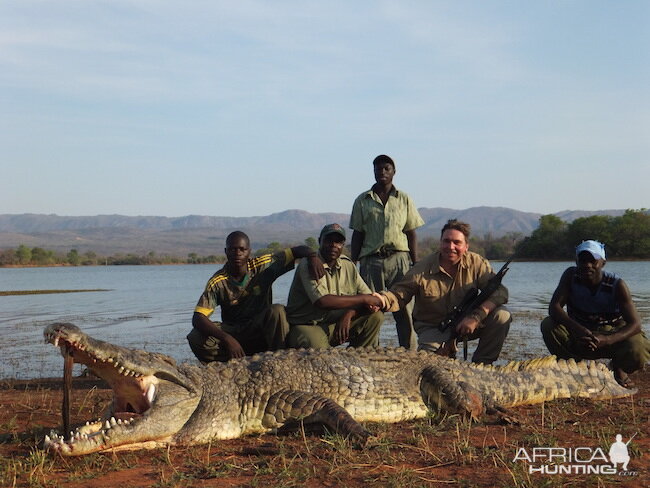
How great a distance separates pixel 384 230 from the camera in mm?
7594

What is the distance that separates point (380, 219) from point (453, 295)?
1.46 metres

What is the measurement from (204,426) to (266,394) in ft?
1.73

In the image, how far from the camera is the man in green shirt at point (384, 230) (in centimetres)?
760

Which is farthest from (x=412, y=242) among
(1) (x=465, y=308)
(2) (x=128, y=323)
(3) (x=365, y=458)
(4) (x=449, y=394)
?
(2) (x=128, y=323)

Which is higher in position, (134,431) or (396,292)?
(396,292)

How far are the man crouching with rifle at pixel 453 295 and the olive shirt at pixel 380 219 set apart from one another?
1.04 meters

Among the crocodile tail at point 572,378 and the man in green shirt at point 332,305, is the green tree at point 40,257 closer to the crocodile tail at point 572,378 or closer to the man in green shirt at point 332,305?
the man in green shirt at point 332,305

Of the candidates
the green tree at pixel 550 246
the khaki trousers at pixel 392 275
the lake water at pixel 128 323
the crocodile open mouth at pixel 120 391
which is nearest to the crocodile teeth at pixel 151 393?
the crocodile open mouth at pixel 120 391

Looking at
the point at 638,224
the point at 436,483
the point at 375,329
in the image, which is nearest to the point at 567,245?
the point at 638,224

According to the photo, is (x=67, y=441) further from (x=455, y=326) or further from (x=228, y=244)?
(x=455, y=326)

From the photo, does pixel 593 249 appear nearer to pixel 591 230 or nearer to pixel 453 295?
pixel 453 295

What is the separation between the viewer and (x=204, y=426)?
14.7 ft

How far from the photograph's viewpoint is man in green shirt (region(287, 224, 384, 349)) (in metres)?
6.48

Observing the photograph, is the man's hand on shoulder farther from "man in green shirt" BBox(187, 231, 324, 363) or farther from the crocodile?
the crocodile
